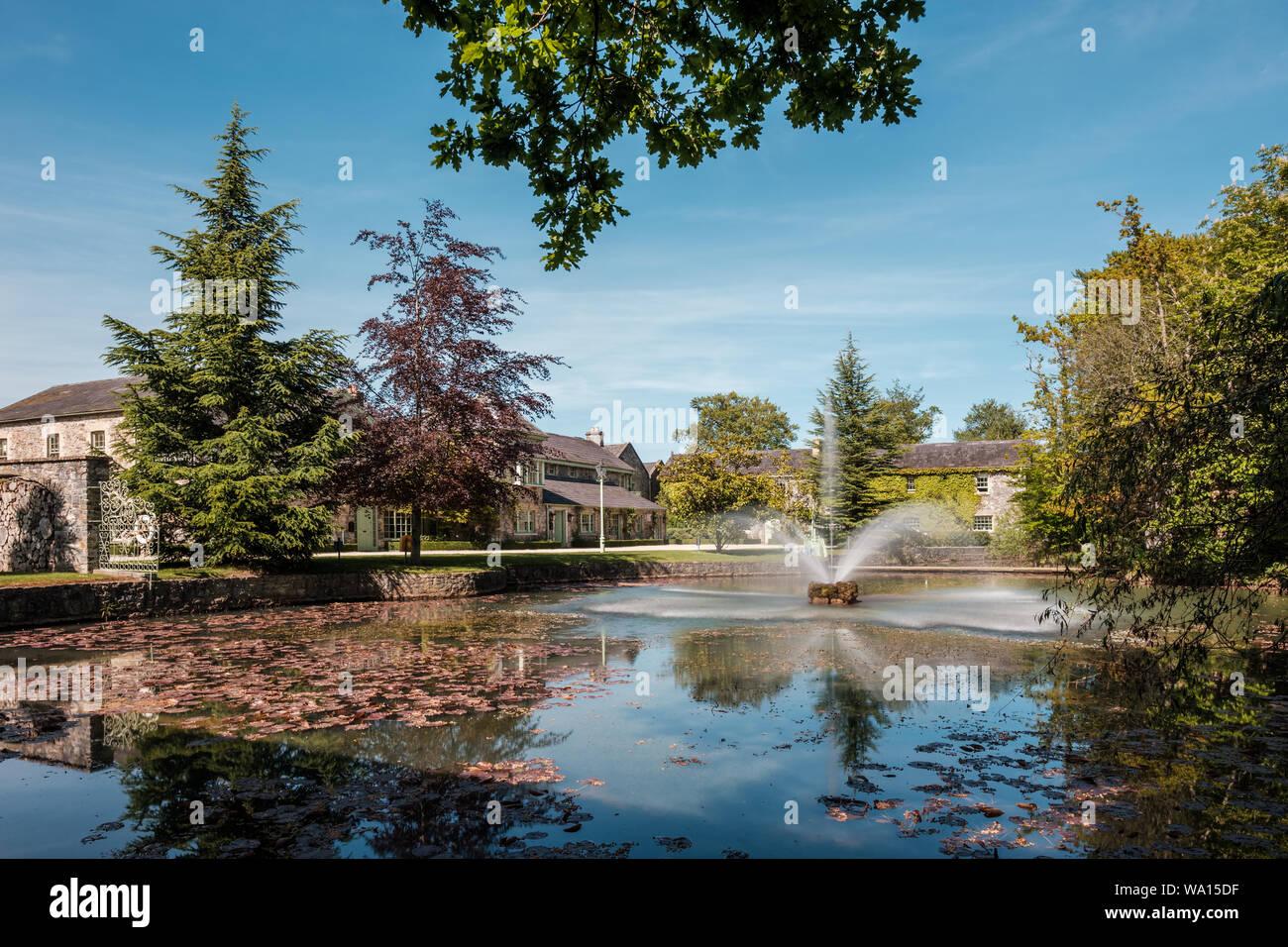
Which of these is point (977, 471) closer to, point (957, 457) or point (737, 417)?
point (957, 457)

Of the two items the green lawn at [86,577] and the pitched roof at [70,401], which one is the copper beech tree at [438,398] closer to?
the green lawn at [86,577]

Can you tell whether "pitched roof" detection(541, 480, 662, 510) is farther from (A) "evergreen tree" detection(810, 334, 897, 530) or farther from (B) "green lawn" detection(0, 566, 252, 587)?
(B) "green lawn" detection(0, 566, 252, 587)

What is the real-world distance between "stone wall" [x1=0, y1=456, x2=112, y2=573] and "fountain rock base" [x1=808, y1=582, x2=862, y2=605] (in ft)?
62.5

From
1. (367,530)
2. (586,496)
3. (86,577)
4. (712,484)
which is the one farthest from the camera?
(586,496)

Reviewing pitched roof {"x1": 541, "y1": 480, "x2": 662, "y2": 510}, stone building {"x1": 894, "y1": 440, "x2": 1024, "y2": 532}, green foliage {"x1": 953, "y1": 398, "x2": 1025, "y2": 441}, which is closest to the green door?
pitched roof {"x1": 541, "y1": 480, "x2": 662, "y2": 510}

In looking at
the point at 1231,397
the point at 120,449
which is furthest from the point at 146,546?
the point at 1231,397

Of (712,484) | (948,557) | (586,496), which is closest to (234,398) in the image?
(712,484)

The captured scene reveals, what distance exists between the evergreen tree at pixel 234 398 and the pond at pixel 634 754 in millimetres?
7509

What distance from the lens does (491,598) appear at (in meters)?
21.4

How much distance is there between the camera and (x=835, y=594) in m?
19.1

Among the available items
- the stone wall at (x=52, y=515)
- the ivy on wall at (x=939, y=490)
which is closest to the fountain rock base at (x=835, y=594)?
the stone wall at (x=52, y=515)

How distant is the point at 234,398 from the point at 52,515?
17.6 ft
